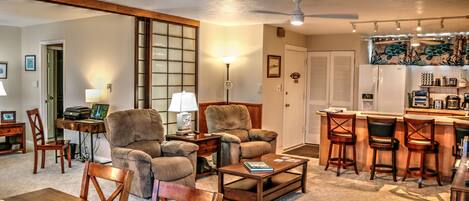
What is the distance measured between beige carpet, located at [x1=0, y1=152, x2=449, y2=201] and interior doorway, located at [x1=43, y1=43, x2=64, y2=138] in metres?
2.10

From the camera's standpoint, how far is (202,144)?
533 centimetres

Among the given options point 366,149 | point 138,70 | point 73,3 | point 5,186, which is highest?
point 73,3

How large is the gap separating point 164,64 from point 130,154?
92.0 inches

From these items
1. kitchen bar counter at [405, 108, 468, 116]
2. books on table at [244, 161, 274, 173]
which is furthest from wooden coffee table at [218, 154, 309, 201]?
kitchen bar counter at [405, 108, 468, 116]

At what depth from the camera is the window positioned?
607 centimetres

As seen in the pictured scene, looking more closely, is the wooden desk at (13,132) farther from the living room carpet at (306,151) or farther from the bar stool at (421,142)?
the bar stool at (421,142)

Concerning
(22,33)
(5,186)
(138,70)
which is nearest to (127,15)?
(138,70)

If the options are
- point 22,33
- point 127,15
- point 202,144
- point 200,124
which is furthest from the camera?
point 22,33

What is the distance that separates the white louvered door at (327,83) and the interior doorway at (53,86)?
5.01 m

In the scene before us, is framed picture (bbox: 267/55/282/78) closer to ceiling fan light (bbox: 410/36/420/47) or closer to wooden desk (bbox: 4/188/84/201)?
ceiling fan light (bbox: 410/36/420/47)

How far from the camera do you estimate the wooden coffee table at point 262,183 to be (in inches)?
160

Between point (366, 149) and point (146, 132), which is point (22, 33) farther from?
point (366, 149)

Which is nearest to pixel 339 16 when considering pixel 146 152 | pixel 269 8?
pixel 269 8

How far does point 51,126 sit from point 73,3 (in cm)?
399
